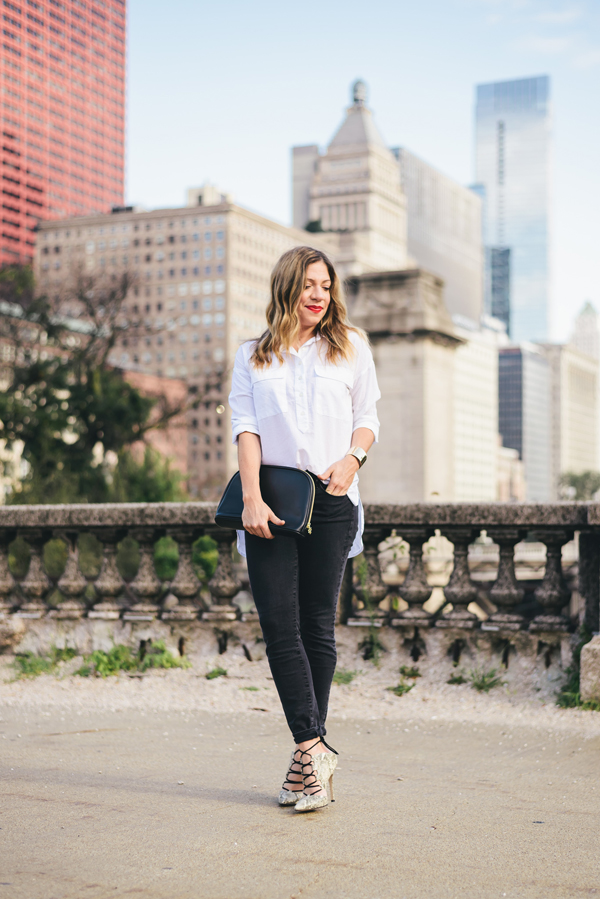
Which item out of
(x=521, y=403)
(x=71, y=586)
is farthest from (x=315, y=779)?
(x=521, y=403)

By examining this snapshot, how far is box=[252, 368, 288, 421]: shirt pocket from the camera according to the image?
12.6 feet

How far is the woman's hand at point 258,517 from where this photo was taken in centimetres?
365

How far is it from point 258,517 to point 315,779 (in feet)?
2.86

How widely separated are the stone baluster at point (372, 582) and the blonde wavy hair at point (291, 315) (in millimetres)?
2421

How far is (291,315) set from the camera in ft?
12.8

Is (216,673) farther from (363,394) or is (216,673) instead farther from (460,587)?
(363,394)

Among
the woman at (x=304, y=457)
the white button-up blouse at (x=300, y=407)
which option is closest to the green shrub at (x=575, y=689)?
the woman at (x=304, y=457)

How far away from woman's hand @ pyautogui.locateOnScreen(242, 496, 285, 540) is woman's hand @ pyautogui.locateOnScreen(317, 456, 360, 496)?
23 cm

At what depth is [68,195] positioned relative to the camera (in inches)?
5408

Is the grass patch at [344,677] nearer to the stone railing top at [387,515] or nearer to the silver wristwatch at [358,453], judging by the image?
the stone railing top at [387,515]

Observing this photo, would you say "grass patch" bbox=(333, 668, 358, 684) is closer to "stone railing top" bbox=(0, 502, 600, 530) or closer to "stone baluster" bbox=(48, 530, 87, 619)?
"stone railing top" bbox=(0, 502, 600, 530)

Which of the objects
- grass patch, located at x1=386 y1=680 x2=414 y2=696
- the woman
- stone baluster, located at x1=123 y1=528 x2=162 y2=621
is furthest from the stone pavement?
stone baluster, located at x1=123 y1=528 x2=162 y2=621

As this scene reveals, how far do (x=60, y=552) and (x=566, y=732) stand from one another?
505 inches

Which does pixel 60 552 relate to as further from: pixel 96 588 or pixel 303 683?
pixel 303 683
